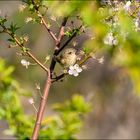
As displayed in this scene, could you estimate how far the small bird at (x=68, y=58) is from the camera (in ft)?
4.86

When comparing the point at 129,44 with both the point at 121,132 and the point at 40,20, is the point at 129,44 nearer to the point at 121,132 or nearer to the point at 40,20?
the point at 40,20

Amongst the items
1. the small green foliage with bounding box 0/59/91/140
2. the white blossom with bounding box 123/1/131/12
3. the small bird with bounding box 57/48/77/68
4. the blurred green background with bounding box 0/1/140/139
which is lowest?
the small bird with bounding box 57/48/77/68

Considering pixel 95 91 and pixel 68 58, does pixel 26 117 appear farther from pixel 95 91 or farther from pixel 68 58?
pixel 95 91

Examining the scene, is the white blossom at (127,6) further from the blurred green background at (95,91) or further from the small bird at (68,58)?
the blurred green background at (95,91)

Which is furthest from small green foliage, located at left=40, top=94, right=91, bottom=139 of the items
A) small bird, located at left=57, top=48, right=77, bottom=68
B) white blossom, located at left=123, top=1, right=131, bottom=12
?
white blossom, located at left=123, top=1, right=131, bottom=12

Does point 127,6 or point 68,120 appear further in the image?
point 68,120

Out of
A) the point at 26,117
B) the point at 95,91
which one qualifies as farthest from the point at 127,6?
the point at 95,91

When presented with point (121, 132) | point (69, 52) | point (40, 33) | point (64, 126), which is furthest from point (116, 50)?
point (40, 33)

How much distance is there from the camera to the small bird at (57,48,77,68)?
1480 mm

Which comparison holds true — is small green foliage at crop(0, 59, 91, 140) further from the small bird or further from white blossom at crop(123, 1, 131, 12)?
white blossom at crop(123, 1, 131, 12)

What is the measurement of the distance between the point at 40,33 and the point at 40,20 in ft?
21.2

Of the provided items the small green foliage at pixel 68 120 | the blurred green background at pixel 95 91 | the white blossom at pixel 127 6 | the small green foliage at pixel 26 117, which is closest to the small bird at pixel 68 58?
the white blossom at pixel 127 6

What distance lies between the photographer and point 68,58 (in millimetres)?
1499

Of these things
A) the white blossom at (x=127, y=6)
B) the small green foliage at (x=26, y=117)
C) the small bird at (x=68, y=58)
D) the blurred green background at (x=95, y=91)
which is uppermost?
the blurred green background at (x=95, y=91)
